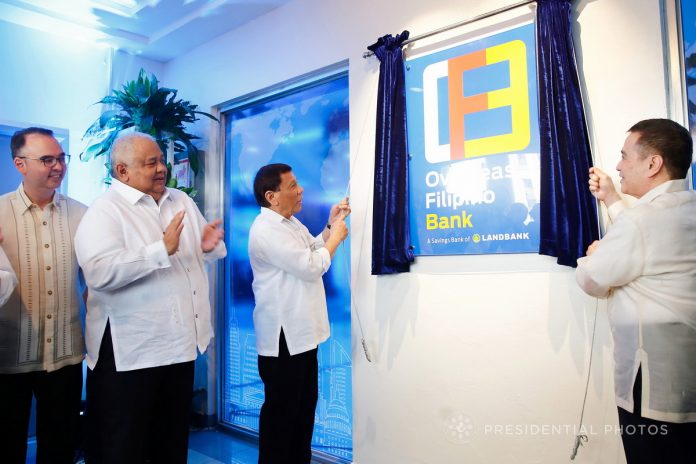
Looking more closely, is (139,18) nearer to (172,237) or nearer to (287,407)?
(172,237)

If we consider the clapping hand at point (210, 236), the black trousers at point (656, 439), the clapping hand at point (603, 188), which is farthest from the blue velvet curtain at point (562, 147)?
the clapping hand at point (210, 236)

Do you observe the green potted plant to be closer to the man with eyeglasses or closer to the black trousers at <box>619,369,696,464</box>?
the man with eyeglasses

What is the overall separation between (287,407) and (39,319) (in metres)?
1.01

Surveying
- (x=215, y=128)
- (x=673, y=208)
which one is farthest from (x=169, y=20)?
(x=673, y=208)

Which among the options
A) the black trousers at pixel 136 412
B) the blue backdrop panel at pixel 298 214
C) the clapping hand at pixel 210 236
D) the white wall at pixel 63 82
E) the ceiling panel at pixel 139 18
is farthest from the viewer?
the white wall at pixel 63 82

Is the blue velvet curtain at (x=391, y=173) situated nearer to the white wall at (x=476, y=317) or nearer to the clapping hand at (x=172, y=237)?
the white wall at (x=476, y=317)

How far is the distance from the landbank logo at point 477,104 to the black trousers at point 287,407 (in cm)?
111

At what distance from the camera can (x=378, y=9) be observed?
238 centimetres

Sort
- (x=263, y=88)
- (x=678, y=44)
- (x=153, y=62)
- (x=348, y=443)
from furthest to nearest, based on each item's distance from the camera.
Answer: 1. (x=153, y=62)
2. (x=263, y=88)
3. (x=348, y=443)
4. (x=678, y=44)

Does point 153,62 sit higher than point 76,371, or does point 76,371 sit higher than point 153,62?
point 153,62

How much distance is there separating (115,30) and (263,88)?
125 cm

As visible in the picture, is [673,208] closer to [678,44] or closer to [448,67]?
[678,44]

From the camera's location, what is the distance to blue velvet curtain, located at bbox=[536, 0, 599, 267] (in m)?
1.71

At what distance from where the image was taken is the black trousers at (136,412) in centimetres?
151
